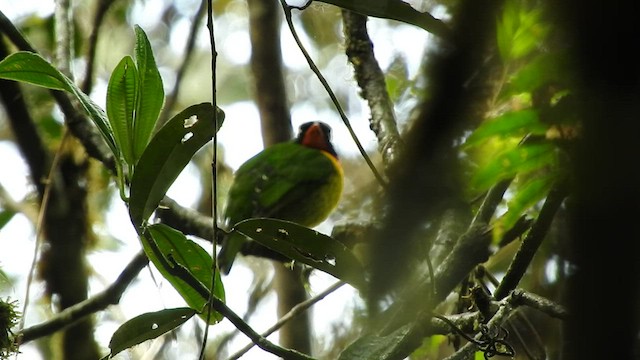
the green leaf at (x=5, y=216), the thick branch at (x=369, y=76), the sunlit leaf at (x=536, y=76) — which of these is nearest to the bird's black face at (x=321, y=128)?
the green leaf at (x=5, y=216)

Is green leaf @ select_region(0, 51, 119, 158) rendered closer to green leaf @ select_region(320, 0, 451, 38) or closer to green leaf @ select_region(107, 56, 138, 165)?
green leaf @ select_region(107, 56, 138, 165)

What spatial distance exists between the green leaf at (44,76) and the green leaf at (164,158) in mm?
87

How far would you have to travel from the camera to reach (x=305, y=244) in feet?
4.09

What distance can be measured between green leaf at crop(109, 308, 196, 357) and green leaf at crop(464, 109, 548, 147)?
516mm

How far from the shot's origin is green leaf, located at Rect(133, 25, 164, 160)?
1.26m

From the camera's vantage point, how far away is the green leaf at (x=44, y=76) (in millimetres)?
1243

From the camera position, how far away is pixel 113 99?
1278 millimetres

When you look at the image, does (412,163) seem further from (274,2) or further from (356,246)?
(274,2)

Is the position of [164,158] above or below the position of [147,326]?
above

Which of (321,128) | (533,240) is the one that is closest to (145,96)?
(533,240)

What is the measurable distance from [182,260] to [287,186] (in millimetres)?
2332

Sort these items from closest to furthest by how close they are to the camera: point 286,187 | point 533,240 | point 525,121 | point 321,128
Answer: point 525,121 → point 533,240 → point 286,187 → point 321,128

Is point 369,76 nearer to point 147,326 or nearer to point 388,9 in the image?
point 388,9

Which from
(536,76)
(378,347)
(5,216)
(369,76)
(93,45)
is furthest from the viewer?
(93,45)
